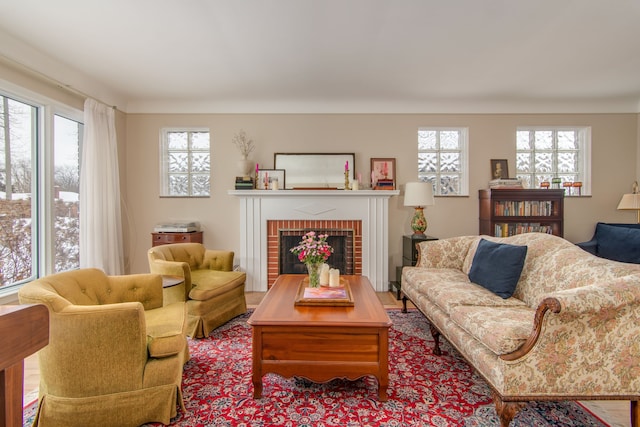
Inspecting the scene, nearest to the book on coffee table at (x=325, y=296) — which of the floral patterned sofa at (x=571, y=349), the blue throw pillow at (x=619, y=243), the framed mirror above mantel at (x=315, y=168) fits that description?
the floral patterned sofa at (x=571, y=349)

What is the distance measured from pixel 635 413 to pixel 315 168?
3.75 meters

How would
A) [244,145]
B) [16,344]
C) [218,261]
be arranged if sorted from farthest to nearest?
[244,145] → [218,261] → [16,344]

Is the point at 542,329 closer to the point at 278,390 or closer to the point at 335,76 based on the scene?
the point at 278,390

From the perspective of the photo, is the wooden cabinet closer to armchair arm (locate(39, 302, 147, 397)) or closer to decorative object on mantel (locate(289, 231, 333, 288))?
decorative object on mantel (locate(289, 231, 333, 288))

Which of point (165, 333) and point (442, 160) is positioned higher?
point (442, 160)

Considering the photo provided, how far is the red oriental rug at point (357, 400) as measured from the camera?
1.78 m

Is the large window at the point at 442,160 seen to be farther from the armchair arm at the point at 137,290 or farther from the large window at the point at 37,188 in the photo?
the large window at the point at 37,188

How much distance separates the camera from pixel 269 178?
4504 millimetres

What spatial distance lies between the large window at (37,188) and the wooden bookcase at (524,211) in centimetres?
524

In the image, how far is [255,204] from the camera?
438 centimetres

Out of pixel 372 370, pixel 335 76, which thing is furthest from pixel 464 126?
pixel 372 370

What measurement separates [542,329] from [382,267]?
285cm

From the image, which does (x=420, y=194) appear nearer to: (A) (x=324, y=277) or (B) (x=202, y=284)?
(A) (x=324, y=277)

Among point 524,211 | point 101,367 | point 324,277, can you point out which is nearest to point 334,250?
point 324,277
